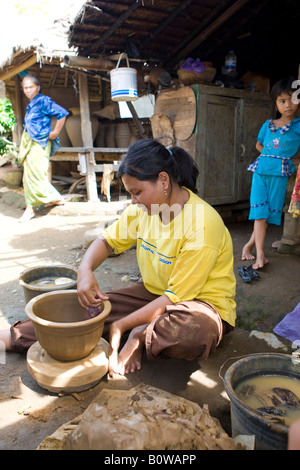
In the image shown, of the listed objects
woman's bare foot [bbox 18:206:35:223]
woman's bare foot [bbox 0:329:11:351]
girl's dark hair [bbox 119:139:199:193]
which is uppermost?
girl's dark hair [bbox 119:139:199:193]

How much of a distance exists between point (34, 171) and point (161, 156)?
457cm

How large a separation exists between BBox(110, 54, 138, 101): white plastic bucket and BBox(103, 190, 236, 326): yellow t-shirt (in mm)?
2693

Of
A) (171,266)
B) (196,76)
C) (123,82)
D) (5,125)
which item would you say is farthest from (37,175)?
(5,125)

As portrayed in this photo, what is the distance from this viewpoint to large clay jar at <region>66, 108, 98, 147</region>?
27.4 ft

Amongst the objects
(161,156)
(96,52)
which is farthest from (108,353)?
(96,52)

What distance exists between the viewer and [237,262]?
355 cm

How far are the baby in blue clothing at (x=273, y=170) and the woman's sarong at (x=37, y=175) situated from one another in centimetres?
377

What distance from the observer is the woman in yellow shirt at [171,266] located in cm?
189

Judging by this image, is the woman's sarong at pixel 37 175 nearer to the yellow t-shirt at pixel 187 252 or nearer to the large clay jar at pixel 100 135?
the large clay jar at pixel 100 135

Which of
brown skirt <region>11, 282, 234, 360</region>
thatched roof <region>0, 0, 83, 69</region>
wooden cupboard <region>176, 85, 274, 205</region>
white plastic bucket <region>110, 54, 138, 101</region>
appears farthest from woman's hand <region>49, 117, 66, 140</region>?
brown skirt <region>11, 282, 234, 360</region>

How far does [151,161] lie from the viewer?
6.35 ft

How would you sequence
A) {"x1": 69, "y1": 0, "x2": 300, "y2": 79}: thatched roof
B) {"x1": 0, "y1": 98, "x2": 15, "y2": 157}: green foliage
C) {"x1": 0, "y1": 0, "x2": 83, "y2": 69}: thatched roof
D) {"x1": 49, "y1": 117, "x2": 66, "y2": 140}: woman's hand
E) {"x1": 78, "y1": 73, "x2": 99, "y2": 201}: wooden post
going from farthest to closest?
{"x1": 0, "y1": 98, "x2": 15, "y2": 157}: green foliage
{"x1": 78, "y1": 73, "x2": 99, "y2": 201}: wooden post
{"x1": 49, "y1": 117, "x2": 66, "y2": 140}: woman's hand
{"x1": 0, "y1": 0, "x2": 83, "y2": 69}: thatched roof
{"x1": 69, "y1": 0, "x2": 300, "y2": 79}: thatched roof

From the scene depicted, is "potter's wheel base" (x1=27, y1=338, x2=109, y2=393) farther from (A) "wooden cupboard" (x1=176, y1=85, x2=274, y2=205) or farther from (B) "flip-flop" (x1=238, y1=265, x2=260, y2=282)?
(A) "wooden cupboard" (x1=176, y1=85, x2=274, y2=205)
